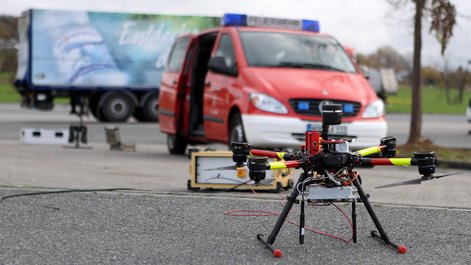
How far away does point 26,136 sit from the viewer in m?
16.2

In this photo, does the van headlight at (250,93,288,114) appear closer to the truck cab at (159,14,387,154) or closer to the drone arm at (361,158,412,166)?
the truck cab at (159,14,387,154)

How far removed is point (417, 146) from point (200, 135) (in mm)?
3939

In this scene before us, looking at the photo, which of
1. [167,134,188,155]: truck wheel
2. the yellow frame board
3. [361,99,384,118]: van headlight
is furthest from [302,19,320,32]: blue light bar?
the yellow frame board

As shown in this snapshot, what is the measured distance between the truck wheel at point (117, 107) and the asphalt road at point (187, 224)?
1643 cm

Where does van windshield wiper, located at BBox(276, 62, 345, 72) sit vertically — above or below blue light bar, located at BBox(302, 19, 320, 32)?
below

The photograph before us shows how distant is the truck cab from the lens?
11.4 meters

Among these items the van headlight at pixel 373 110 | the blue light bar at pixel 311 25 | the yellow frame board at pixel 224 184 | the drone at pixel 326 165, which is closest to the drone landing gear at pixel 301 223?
the drone at pixel 326 165

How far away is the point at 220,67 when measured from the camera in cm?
1221

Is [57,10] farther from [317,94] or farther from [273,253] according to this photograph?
[273,253]

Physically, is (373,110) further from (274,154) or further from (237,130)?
(274,154)

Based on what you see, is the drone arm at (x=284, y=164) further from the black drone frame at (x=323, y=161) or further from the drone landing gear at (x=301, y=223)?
the drone landing gear at (x=301, y=223)

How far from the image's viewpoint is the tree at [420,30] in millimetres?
14914

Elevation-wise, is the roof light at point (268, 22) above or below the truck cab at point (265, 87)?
above

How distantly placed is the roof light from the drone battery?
311 inches
